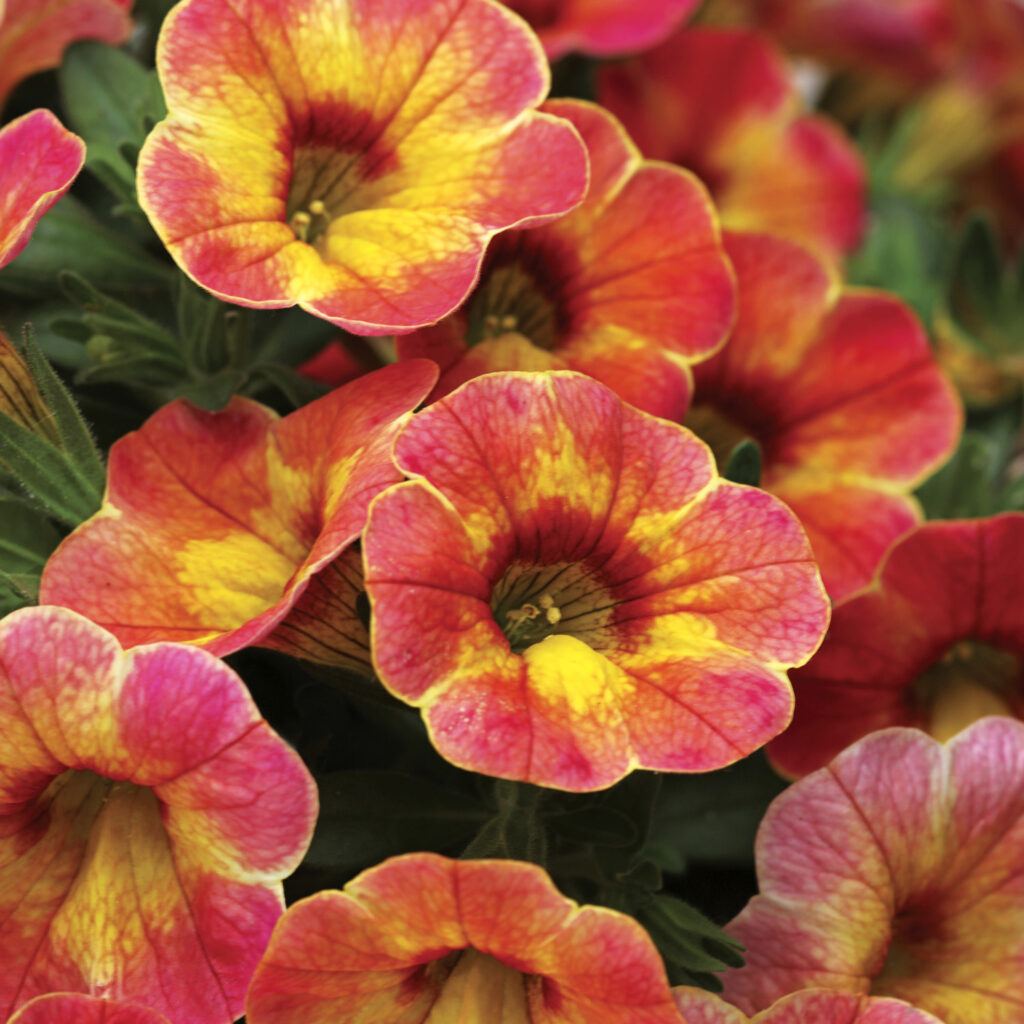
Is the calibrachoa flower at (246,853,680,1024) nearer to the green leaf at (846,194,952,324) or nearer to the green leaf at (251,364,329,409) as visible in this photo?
the green leaf at (251,364,329,409)

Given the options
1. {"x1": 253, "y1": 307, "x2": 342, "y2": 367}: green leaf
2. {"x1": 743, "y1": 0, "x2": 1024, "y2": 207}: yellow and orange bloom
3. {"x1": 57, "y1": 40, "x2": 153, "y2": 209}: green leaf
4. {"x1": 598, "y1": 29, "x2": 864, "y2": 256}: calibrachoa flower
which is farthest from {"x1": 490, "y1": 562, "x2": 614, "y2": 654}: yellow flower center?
{"x1": 743, "y1": 0, "x2": 1024, "y2": 207}: yellow and orange bloom

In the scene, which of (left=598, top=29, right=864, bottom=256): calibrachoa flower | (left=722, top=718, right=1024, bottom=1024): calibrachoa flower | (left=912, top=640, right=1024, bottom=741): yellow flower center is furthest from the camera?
(left=598, top=29, right=864, bottom=256): calibrachoa flower

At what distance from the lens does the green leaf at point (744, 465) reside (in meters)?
0.58

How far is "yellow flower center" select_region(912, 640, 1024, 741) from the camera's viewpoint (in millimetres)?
633

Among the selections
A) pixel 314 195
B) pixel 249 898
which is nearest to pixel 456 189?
pixel 314 195

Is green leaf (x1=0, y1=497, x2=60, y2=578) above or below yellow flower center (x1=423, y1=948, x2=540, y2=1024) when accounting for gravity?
above

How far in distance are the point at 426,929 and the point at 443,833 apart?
112mm

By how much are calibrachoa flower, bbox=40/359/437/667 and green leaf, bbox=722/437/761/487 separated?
16 centimetres

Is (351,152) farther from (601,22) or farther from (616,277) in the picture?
(601,22)

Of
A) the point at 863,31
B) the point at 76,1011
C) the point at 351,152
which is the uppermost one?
the point at 351,152

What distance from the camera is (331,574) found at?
500mm

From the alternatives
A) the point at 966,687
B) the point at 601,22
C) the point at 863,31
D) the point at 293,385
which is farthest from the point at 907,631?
the point at 863,31

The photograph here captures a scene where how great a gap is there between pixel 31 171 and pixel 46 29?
22 cm

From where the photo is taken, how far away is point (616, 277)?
62 cm
